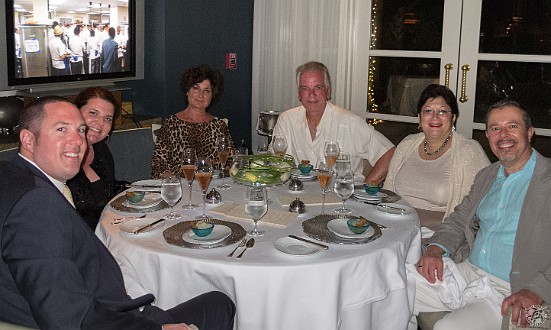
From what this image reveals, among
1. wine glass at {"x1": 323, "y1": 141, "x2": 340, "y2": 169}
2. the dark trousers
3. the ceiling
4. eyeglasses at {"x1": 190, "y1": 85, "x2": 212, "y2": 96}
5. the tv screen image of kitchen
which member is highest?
the ceiling

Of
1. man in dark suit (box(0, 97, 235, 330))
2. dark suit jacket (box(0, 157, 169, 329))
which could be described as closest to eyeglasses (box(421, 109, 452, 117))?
man in dark suit (box(0, 97, 235, 330))

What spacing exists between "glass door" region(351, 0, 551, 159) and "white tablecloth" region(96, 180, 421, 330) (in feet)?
11.1

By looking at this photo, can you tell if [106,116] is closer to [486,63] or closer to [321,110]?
[321,110]

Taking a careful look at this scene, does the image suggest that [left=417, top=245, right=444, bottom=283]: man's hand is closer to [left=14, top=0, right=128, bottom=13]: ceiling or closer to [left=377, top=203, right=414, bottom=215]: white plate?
[left=377, top=203, right=414, bottom=215]: white plate

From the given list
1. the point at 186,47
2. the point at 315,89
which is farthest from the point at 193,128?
the point at 186,47

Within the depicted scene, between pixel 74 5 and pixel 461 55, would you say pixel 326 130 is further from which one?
pixel 74 5

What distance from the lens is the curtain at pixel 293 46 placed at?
557cm

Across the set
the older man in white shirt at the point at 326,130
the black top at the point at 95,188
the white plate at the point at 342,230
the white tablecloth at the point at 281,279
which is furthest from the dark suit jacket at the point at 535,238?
the black top at the point at 95,188

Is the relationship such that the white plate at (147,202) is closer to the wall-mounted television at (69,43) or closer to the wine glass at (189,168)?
the wine glass at (189,168)

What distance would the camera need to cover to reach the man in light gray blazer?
2.16 m

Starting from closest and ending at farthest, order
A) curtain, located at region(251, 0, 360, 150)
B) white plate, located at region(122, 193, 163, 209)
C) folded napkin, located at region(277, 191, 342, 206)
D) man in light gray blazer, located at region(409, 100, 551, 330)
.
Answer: man in light gray blazer, located at region(409, 100, 551, 330), white plate, located at region(122, 193, 163, 209), folded napkin, located at region(277, 191, 342, 206), curtain, located at region(251, 0, 360, 150)

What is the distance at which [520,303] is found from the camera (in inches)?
82.5

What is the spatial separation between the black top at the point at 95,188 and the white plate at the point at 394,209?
132 cm

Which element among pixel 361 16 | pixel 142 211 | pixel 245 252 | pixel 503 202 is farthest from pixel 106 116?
pixel 361 16
